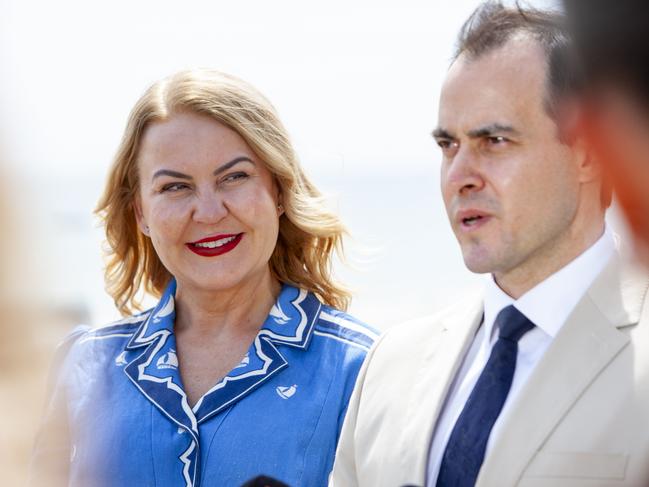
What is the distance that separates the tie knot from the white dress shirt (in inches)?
0.4

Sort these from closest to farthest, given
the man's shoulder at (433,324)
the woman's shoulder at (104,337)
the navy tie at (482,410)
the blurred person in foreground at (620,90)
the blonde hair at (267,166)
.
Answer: the blurred person in foreground at (620,90)
the navy tie at (482,410)
the man's shoulder at (433,324)
the blonde hair at (267,166)
the woman's shoulder at (104,337)

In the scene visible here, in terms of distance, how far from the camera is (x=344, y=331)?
9.71ft

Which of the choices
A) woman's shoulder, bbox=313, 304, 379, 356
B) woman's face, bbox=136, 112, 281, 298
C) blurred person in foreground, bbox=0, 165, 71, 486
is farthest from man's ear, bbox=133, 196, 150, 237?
blurred person in foreground, bbox=0, 165, 71, 486

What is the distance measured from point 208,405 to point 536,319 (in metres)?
1.16

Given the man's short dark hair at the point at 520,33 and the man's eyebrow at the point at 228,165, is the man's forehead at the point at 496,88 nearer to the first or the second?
the man's short dark hair at the point at 520,33

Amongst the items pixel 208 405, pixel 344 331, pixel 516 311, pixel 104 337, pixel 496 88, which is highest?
pixel 496 88

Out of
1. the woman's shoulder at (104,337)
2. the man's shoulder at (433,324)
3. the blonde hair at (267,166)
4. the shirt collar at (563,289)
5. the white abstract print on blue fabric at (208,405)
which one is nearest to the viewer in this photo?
the shirt collar at (563,289)

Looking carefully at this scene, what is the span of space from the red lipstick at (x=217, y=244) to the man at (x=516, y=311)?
35.8 inches

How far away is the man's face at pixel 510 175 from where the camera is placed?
→ 1972 mm

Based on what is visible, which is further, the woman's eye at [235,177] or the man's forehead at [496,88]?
the woman's eye at [235,177]

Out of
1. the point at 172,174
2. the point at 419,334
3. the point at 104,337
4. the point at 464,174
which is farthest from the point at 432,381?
the point at 104,337

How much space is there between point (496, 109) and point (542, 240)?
30cm

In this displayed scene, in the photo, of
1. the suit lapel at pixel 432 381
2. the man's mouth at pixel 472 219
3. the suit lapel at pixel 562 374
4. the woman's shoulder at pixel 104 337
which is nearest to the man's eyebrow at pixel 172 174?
the woman's shoulder at pixel 104 337

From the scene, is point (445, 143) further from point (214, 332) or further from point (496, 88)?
point (214, 332)
